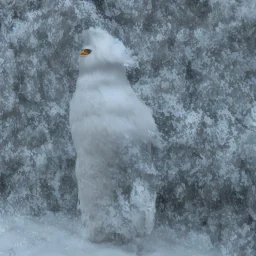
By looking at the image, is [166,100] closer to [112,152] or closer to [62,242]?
[112,152]

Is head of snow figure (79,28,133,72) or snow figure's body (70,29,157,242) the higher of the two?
head of snow figure (79,28,133,72)

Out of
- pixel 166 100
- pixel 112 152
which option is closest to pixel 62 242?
pixel 112 152

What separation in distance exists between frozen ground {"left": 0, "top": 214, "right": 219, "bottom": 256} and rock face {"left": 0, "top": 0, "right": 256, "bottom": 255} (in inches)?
1.6

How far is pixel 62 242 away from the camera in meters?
1.17

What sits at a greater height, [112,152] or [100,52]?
[100,52]

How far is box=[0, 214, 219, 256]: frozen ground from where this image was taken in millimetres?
1124

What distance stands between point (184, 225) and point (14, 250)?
0.41 m

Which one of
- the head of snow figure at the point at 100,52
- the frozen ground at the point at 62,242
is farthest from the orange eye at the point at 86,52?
the frozen ground at the point at 62,242

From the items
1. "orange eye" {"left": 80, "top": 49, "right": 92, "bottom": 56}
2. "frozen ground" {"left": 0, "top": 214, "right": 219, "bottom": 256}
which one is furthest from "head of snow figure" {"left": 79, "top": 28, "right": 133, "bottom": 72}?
"frozen ground" {"left": 0, "top": 214, "right": 219, "bottom": 256}

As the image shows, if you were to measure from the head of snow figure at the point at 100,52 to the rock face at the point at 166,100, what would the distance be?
35 mm

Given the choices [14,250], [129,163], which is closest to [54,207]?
[14,250]

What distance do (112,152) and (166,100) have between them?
0.64 ft

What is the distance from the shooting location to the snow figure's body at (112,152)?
1.12m

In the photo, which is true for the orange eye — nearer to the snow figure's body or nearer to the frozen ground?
the snow figure's body
